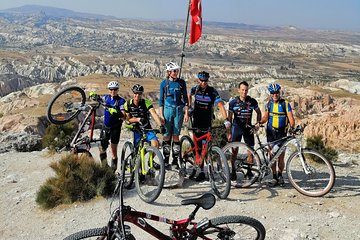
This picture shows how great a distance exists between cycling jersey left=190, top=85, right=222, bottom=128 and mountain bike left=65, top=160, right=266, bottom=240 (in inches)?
136

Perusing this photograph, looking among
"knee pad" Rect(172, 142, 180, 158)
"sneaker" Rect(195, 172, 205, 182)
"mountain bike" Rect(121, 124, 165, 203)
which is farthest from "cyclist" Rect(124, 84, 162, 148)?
"sneaker" Rect(195, 172, 205, 182)

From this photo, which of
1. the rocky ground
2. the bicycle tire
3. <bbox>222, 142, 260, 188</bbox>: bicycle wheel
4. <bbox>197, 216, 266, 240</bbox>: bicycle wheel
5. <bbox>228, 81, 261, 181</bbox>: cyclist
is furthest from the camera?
<bbox>228, 81, 261, 181</bbox>: cyclist

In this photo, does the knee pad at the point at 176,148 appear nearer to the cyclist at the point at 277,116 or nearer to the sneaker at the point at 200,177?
the sneaker at the point at 200,177

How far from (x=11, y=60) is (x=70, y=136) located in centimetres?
13494

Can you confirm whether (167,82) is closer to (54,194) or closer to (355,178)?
(54,194)

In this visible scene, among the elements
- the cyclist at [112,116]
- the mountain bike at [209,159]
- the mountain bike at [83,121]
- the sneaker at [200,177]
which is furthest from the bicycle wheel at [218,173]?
the mountain bike at [83,121]

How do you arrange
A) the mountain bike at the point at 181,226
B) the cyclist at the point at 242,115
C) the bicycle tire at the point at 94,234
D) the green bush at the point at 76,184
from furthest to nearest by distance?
the green bush at the point at 76,184 < the cyclist at the point at 242,115 < the bicycle tire at the point at 94,234 < the mountain bike at the point at 181,226

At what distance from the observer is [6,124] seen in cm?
2609

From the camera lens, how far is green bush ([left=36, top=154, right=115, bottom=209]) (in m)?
8.20

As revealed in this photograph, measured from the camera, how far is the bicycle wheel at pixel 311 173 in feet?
23.6

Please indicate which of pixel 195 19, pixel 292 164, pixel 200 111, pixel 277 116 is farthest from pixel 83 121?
pixel 292 164

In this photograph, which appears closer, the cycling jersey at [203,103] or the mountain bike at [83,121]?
the cycling jersey at [203,103]

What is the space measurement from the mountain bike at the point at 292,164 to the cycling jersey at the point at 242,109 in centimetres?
24

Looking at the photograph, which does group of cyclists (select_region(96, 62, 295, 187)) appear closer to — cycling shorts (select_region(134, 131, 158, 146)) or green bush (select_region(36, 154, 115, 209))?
cycling shorts (select_region(134, 131, 158, 146))
